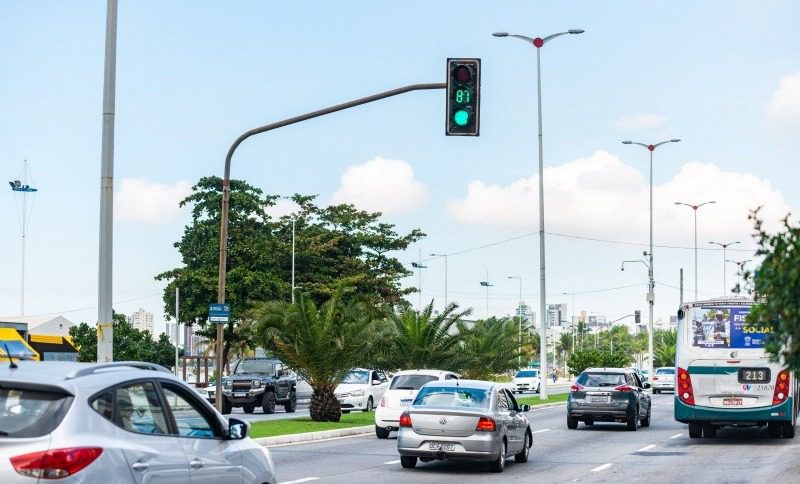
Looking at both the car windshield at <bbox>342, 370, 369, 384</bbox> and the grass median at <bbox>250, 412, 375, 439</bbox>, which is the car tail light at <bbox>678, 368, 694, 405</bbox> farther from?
the car windshield at <bbox>342, 370, 369, 384</bbox>

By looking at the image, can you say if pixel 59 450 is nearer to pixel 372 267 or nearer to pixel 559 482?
pixel 559 482

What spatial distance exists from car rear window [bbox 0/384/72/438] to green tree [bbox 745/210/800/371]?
5.98 m

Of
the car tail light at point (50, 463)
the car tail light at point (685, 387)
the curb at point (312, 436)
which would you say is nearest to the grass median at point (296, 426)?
the curb at point (312, 436)

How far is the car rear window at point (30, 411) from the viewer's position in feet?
23.5

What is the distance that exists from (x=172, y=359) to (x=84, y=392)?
94748 millimetres

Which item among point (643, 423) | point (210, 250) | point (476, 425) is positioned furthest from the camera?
point (210, 250)

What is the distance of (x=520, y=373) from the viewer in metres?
86.8

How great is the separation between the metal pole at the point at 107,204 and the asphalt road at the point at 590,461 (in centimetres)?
327

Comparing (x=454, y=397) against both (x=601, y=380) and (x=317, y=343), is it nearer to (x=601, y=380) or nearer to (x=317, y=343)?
(x=317, y=343)

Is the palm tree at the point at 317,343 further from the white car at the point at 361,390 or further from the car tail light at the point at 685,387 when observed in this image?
the white car at the point at 361,390

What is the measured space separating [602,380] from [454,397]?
12.6 m

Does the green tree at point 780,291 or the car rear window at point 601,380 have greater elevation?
the green tree at point 780,291

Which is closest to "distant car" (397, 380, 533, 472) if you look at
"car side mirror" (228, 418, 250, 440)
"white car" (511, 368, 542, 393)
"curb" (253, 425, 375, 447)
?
"curb" (253, 425, 375, 447)

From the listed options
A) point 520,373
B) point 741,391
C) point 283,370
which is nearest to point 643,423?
point 741,391
